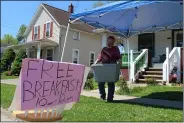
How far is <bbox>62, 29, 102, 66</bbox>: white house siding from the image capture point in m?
30.4

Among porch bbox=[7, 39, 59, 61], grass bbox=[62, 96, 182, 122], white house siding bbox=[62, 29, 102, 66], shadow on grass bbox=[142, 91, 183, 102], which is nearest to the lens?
grass bbox=[62, 96, 182, 122]

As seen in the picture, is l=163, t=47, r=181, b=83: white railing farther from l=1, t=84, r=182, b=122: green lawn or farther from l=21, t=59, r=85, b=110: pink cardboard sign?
l=21, t=59, r=85, b=110: pink cardboard sign

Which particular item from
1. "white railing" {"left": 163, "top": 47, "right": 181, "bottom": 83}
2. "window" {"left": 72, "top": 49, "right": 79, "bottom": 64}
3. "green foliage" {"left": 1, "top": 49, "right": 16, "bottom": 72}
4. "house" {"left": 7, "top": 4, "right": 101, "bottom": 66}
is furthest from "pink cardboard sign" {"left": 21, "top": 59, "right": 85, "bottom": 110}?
"green foliage" {"left": 1, "top": 49, "right": 16, "bottom": 72}

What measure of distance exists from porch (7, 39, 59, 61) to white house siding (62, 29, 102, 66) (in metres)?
1.27

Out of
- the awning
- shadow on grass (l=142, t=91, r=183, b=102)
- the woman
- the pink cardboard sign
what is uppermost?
the awning

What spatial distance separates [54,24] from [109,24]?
Result: 18.5 metres

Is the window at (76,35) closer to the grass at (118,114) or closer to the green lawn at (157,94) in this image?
the green lawn at (157,94)

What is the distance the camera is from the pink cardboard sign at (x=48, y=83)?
3.72 meters

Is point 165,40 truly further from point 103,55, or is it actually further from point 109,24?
point 103,55

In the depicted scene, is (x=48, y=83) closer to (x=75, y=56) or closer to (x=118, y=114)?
(x=118, y=114)

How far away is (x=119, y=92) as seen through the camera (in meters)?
10.6

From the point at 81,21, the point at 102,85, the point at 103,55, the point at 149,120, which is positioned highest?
the point at 81,21

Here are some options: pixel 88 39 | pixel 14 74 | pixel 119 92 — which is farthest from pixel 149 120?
pixel 88 39

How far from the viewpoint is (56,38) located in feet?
99.1
